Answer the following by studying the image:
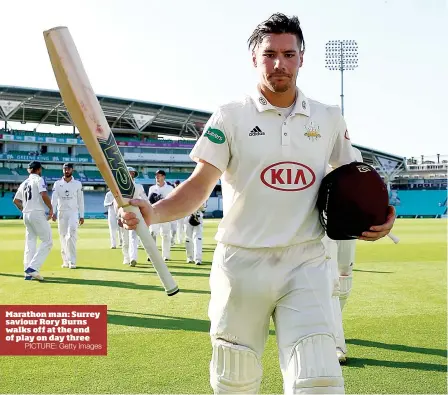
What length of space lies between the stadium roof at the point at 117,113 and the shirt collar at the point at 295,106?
4683cm

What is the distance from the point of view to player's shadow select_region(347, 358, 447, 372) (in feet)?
13.7

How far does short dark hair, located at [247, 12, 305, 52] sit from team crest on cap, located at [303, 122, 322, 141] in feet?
1.32

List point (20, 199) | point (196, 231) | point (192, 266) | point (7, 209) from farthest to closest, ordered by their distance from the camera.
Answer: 1. point (7, 209)
2. point (196, 231)
3. point (192, 266)
4. point (20, 199)

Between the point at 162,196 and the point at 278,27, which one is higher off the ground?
the point at 278,27

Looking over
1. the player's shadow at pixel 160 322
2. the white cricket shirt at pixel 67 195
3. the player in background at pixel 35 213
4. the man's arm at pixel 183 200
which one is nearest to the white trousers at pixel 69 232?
the white cricket shirt at pixel 67 195

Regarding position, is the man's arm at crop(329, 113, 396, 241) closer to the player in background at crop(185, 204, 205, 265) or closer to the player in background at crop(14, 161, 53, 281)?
the player in background at crop(14, 161, 53, 281)

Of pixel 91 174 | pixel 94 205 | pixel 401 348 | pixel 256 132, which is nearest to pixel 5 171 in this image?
pixel 91 174

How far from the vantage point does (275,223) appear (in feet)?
8.26

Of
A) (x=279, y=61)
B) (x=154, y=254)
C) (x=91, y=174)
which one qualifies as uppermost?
(x=91, y=174)

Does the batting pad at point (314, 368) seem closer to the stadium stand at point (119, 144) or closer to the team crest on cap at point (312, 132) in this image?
the team crest on cap at point (312, 132)

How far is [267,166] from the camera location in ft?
8.30

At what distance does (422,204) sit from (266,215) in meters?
54.1

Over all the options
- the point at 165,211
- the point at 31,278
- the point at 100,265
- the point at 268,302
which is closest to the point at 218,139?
the point at 165,211

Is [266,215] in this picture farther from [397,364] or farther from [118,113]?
[118,113]
